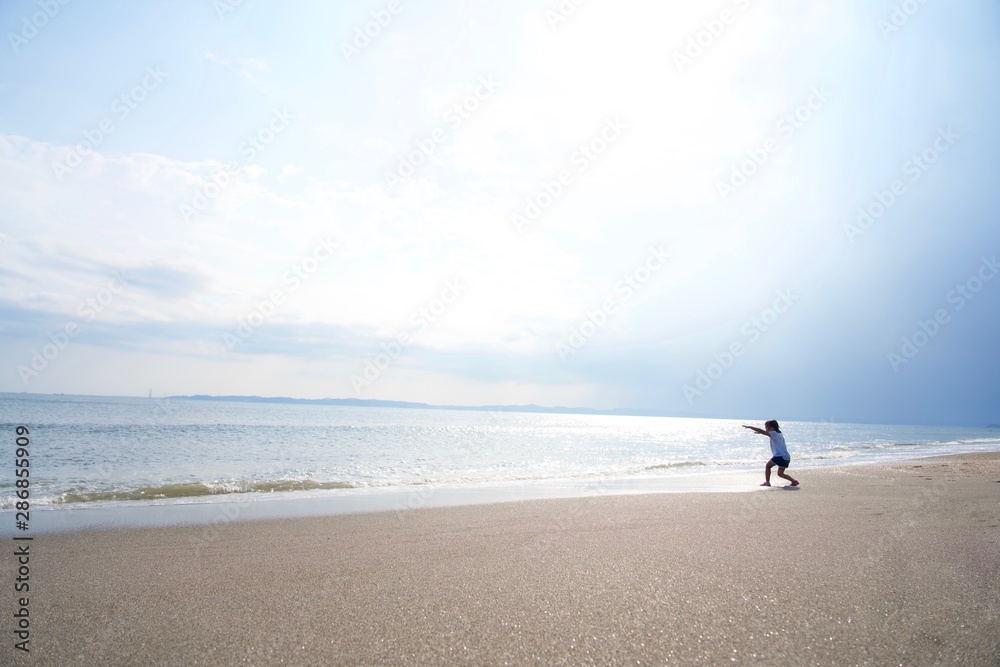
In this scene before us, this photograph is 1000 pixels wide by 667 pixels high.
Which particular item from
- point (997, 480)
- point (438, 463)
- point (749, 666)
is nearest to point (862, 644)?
point (749, 666)

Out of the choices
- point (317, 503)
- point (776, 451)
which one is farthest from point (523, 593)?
point (776, 451)

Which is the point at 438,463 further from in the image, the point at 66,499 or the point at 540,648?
the point at 540,648

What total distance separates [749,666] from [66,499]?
15.7 m

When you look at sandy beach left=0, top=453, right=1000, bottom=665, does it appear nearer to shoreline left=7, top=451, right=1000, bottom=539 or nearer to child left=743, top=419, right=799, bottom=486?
shoreline left=7, top=451, right=1000, bottom=539

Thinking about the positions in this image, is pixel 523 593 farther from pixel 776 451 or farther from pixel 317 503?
pixel 776 451

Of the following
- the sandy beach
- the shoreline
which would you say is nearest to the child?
the shoreline

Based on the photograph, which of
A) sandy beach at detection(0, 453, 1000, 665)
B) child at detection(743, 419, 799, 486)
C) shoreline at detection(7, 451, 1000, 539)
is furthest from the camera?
child at detection(743, 419, 799, 486)

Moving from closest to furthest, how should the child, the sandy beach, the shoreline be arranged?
the sandy beach < the shoreline < the child

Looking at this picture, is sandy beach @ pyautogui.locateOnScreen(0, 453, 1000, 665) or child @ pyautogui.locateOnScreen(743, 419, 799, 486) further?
child @ pyautogui.locateOnScreen(743, 419, 799, 486)

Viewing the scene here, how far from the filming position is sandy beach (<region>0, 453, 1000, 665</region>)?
13.2 ft

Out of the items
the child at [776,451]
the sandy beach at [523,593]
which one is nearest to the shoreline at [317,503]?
the child at [776,451]

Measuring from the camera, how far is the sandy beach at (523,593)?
13.2ft

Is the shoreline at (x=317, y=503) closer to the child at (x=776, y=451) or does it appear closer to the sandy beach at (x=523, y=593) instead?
the child at (x=776, y=451)

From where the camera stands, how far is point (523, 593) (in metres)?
5.22
